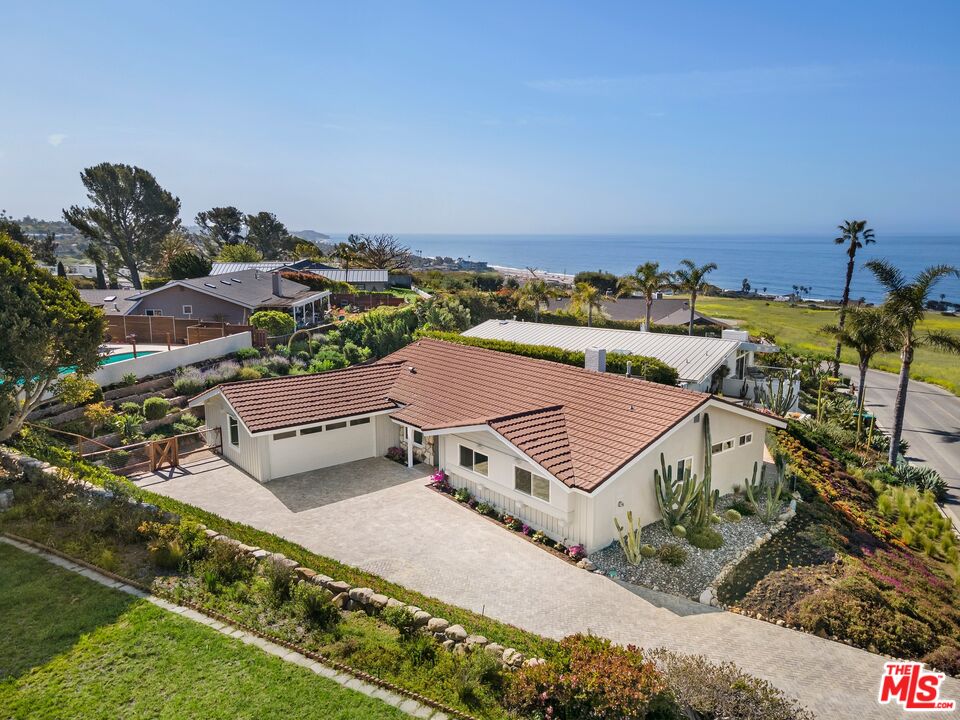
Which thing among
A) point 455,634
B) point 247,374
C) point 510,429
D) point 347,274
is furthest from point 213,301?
point 455,634

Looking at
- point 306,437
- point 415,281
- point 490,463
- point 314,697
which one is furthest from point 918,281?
point 415,281

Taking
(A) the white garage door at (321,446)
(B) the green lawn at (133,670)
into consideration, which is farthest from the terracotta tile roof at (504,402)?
(B) the green lawn at (133,670)

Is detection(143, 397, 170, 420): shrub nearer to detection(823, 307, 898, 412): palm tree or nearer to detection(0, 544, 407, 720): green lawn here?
detection(0, 544, 407, 720): green lawn

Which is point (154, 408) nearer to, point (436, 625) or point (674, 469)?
point (436, 625)

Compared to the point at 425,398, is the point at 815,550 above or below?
below

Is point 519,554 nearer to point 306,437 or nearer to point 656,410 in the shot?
point 656,410

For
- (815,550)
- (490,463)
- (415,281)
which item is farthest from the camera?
(415,281)

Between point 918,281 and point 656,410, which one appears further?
point 918,281

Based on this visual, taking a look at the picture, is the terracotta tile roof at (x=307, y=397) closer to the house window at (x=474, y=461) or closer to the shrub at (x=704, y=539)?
the house window at (x=474, y=461)
